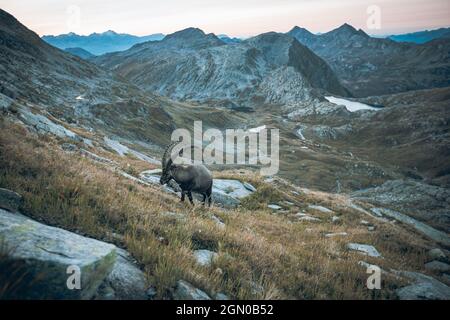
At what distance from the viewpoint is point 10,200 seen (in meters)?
6.78

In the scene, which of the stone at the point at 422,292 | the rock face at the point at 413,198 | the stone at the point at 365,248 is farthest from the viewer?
the rock face at the point at 413,198

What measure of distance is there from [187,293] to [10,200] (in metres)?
3.97

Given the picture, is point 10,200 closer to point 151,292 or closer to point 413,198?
point 151,292

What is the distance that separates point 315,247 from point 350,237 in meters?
4.63

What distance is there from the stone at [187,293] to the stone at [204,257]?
2.89ft

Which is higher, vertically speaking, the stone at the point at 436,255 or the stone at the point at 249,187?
the stone at the point at 249,187

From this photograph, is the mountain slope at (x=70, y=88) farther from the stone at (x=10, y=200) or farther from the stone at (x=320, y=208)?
the stone at (x=10, y=200)

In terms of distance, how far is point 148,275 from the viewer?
5914 mm

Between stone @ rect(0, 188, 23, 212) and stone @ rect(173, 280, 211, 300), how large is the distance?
11.8 ft

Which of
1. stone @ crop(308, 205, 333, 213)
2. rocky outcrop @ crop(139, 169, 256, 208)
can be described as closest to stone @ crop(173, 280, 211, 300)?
rocky outcrop @ crop(139, 169, 256, 208)

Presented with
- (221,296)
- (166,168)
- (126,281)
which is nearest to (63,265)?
(126,281)

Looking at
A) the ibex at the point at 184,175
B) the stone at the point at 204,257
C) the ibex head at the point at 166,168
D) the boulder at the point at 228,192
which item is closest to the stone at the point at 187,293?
the stone at the point at 204,257

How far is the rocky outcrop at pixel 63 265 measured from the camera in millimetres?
4961

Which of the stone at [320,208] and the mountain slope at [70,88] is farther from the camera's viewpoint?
the mountain slope at [70,88]
